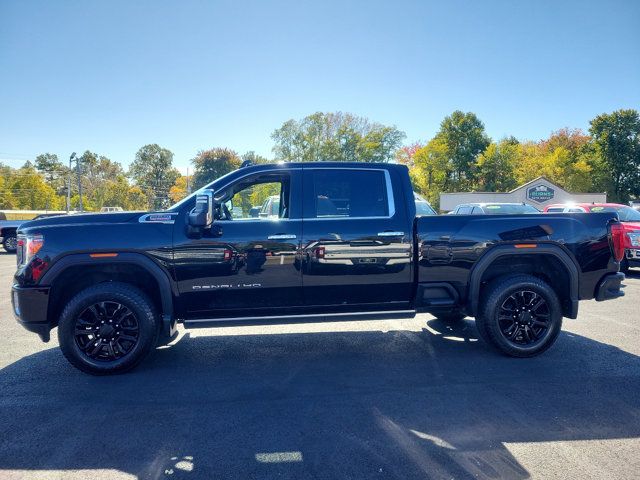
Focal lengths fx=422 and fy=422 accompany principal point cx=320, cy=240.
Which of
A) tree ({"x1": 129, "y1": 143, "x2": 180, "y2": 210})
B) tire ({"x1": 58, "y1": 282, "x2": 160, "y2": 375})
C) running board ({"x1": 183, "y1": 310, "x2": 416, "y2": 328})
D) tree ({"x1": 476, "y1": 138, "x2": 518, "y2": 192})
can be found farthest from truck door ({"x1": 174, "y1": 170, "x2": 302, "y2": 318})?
tree ({"x1": 129, "y1": 143, "x2": 180, "y2": 210})

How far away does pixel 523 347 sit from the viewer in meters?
4.58

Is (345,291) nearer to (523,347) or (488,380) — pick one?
(488,380)

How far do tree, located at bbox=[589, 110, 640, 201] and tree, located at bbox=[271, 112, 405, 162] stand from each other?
24104 millimetres

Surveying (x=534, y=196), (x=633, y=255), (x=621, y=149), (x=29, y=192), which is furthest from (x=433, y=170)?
(x=29, y=192)

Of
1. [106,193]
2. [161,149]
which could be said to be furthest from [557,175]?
[161,149]

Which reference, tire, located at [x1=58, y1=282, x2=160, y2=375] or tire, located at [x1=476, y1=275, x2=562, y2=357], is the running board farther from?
tire, located at [x1=476, y1=275, x2=562, y2=357]

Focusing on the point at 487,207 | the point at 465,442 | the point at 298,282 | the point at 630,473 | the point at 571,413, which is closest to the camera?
the point at 630,473

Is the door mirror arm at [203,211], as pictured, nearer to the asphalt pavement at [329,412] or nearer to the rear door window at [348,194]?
the rear door window at [348,194]

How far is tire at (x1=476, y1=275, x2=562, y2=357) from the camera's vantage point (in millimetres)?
4523

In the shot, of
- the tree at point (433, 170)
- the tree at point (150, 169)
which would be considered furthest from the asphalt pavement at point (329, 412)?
the tree at point (150, 169)

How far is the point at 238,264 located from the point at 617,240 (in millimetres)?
4025

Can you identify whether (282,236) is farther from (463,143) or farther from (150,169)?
(150,169)

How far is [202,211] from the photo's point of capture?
3.93 metres

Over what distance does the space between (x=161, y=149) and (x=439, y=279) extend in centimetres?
10534
